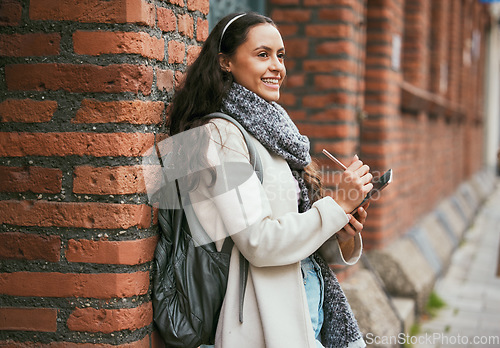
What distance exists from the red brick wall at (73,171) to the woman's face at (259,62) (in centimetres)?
31

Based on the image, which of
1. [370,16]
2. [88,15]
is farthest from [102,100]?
[370,16]

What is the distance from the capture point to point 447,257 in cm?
706

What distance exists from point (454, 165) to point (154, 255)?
959 centimetres

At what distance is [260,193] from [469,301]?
456 centimetres

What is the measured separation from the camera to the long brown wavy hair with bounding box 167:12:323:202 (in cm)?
215

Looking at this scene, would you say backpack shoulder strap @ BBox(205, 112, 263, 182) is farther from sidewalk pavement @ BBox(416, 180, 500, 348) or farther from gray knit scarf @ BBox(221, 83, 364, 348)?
sidewalk pavement @ BBox(416, 180, 500, 348)

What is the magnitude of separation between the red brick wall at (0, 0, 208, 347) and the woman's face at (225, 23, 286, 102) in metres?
0.31

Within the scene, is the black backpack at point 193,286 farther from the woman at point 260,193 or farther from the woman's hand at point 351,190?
the woman's hand at point 351,190

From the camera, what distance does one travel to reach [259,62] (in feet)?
7.16

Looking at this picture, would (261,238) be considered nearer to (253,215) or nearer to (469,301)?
(253,215)

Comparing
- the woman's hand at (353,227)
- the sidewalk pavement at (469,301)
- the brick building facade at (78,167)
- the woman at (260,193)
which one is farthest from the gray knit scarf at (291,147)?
the sidewalk pavement at (469,301)

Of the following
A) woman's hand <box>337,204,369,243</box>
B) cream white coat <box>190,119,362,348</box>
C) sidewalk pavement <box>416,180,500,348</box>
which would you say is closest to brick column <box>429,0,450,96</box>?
sidewalk pavement <box>416,180,500,348</box>

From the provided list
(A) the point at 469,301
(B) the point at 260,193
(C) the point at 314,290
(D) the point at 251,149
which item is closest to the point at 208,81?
(D) the point at 251,149

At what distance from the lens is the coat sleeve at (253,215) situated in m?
1.98
